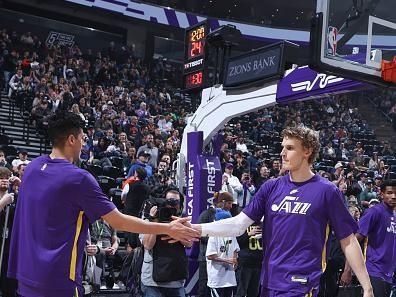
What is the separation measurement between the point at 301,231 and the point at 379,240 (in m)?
3.31

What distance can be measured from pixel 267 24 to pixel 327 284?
2485 cm

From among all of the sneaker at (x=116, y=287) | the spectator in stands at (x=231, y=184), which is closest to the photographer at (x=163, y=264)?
the sneaker at (x=116, y=287)

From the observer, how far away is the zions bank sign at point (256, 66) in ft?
35.1

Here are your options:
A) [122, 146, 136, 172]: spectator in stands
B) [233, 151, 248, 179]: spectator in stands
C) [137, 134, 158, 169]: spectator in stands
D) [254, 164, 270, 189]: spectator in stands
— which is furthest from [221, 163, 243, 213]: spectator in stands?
Result: [122, 146, 136, 172]: spectator in stands

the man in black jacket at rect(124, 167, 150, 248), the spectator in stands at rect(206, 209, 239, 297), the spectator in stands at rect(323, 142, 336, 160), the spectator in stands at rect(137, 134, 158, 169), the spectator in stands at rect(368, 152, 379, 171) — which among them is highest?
the spectator in stands at rect(323, 142, 336, 160)

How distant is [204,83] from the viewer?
476 inches

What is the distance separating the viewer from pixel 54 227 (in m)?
4.09

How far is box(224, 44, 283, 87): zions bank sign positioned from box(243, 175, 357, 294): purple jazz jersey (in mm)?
6305

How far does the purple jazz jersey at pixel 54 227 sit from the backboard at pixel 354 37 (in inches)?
173

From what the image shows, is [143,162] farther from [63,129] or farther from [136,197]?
[63,129]

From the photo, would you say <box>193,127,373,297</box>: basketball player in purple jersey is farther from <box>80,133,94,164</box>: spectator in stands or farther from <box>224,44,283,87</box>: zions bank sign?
<box>80,133,94,164</box>: spectator in stands

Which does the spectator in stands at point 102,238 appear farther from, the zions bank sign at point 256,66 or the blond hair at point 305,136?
the blond hair at point 305,136

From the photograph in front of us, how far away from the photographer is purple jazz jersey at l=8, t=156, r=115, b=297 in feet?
13.3

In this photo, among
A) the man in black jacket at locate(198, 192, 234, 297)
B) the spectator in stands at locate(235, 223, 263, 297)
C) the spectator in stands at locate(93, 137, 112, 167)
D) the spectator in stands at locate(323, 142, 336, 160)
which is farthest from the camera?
the spectator in stands at locate(323, 142, 336, 160)
